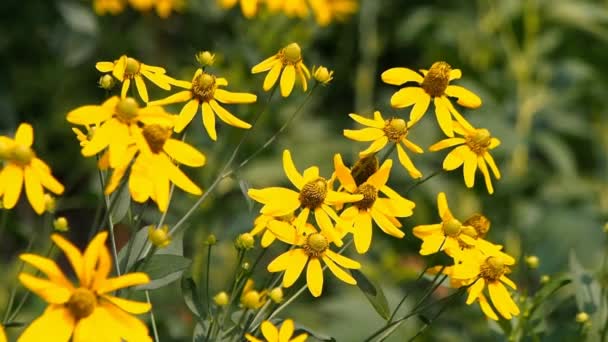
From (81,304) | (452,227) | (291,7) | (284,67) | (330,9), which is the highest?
(330,9)

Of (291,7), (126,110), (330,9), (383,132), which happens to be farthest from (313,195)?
(330,9)

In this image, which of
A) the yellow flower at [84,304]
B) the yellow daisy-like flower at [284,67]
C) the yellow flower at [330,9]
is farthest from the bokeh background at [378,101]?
the yellow flower at [84,304]

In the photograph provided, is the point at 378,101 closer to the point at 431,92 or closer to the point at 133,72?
the point at 431,92

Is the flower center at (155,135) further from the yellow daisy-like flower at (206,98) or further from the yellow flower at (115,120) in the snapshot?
the yellow daisy-like flower at (206,98)

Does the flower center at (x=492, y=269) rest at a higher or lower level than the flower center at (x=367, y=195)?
lower

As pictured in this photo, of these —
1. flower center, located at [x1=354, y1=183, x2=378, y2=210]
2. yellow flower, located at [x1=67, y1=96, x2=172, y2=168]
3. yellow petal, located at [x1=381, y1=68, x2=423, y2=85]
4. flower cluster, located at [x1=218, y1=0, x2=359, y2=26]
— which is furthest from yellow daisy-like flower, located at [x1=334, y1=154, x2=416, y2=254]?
flower cluster, located at [x1=218, y1=0, x2=359, y2=26]

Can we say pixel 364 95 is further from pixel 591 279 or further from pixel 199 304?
pixel 199 304
